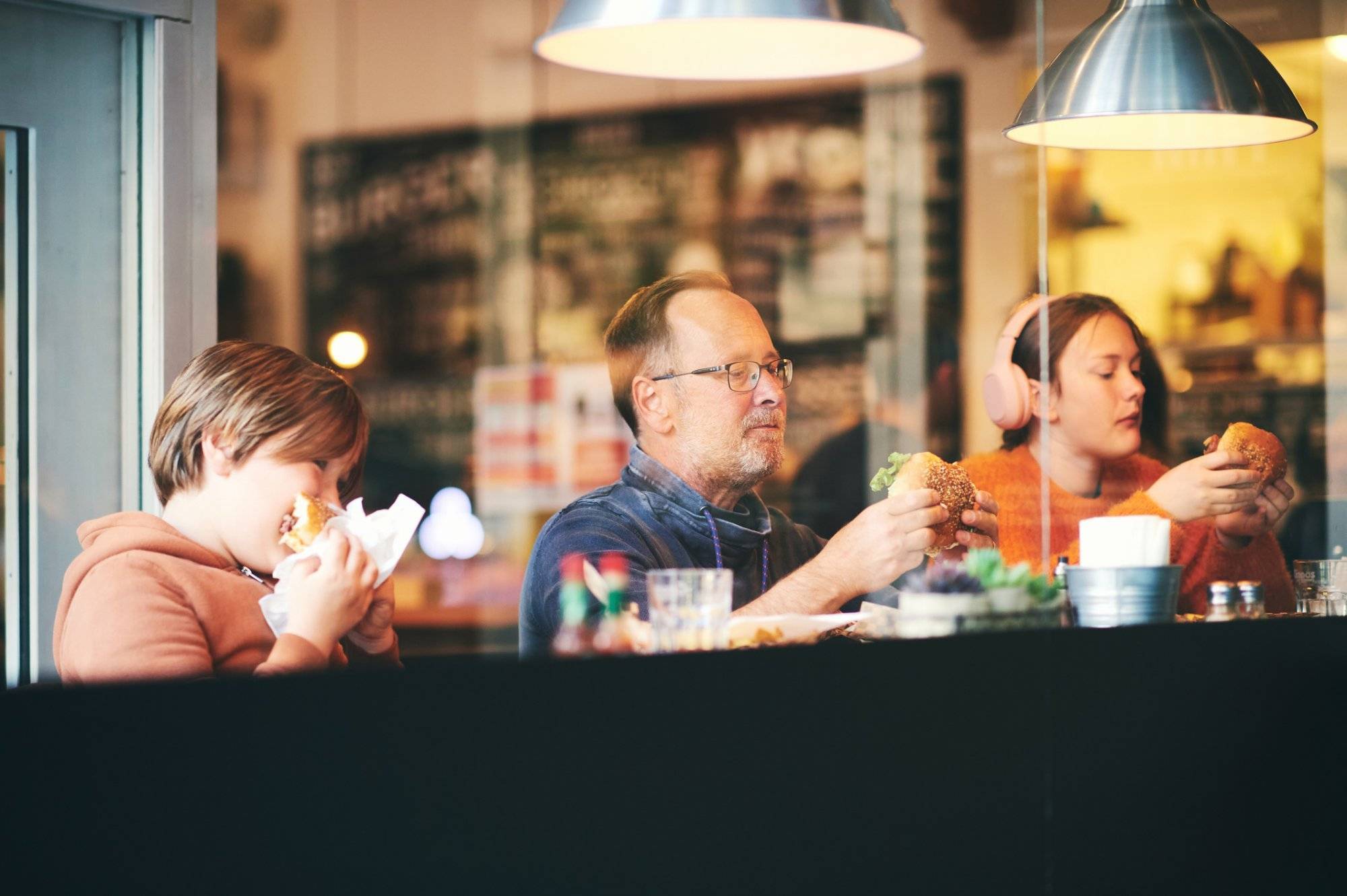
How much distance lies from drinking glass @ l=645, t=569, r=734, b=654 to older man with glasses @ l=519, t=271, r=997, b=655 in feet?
1.44

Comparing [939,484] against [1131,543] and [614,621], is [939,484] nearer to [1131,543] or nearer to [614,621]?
[1131,543]

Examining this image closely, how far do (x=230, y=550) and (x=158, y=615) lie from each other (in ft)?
0.77

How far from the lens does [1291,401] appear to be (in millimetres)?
3605

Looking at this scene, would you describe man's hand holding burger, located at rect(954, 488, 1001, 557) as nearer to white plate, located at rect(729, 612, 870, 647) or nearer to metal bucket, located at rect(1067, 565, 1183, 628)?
metal bucket, located at rect(1067, 565, 1183, 628)

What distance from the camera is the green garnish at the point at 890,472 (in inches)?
105

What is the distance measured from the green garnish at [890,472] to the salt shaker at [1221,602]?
558mm

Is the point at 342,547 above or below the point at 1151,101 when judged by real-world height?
below

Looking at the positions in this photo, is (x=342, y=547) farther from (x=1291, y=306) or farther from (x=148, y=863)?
(x=1291, y=306)

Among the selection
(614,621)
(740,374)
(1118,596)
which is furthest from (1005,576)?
(740,374)

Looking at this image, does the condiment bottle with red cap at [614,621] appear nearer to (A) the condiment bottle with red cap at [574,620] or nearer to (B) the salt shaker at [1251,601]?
(A) the condiment bottle with red cap at [574,620]

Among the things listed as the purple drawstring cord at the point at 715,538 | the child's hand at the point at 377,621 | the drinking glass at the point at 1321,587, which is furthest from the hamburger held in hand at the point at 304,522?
the drinking glass at the point at 1321,587

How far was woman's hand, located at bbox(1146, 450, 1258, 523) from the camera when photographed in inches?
112

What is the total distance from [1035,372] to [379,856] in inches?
68.0

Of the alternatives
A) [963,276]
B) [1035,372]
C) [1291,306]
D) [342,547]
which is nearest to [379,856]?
[342,547]
